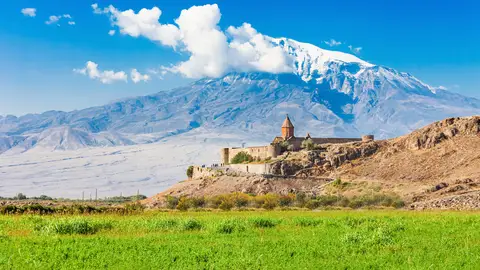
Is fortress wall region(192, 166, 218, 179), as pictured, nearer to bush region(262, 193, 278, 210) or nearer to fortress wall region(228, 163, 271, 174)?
fortress wall region(228, 163, 271, 174)

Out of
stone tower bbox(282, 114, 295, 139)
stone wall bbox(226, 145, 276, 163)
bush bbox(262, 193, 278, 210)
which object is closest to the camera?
bush bbox(262, 193, 278, 210)

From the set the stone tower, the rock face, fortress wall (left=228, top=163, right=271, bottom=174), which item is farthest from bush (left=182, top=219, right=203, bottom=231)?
the stone tower

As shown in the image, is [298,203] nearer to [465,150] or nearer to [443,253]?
[465,150]

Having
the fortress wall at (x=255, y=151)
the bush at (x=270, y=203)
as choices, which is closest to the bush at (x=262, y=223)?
the bush at (x=270, y=203)

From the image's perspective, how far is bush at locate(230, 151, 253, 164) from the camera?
78.3 meters

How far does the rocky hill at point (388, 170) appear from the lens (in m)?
52.3

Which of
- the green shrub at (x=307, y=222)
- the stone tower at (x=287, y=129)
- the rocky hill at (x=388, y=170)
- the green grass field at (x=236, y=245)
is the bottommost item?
the green grass field at (x=236, y=245)

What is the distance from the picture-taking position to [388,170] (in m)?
59.7

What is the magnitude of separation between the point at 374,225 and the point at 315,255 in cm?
691

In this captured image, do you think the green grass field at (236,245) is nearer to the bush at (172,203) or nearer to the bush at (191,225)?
the bush at (191,225)

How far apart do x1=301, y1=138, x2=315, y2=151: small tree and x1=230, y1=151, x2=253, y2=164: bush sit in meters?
7.37

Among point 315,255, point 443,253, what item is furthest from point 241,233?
point 443,253

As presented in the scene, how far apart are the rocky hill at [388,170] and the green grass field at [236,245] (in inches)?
1093

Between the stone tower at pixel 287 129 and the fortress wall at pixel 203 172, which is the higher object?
the stone tower at pixel 287 129
